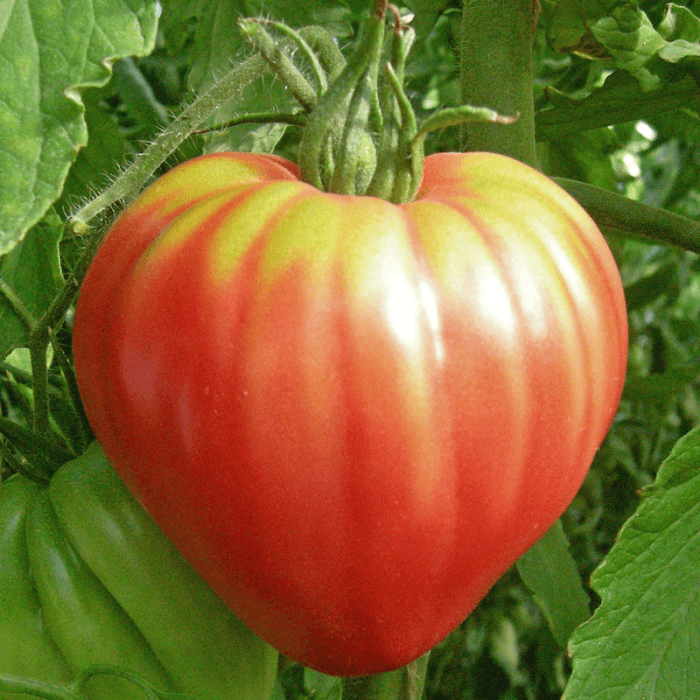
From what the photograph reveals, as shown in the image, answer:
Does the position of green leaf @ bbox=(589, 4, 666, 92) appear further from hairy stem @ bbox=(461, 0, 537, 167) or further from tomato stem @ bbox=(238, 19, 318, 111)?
tomato stem @ bbox=(238, 19, 318, 111)

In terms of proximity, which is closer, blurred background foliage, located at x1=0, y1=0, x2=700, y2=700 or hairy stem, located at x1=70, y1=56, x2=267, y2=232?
→ hairy stem, located at x1=70, y1=56, x2=267, y2=232

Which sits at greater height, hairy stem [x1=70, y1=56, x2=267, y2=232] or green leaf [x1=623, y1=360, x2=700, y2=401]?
hairy stem [x1=70, y1=56, x2=267, y2=232]

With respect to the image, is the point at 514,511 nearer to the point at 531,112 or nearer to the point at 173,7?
the point at 531,112

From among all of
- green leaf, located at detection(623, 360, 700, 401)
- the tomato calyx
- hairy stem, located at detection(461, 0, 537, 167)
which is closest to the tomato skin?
the tomato calyx

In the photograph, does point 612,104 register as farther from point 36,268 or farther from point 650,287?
point 650,287

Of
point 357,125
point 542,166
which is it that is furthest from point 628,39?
point 542,166

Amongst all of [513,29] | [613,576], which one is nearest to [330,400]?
[613,576]

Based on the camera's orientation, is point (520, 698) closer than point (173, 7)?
No
